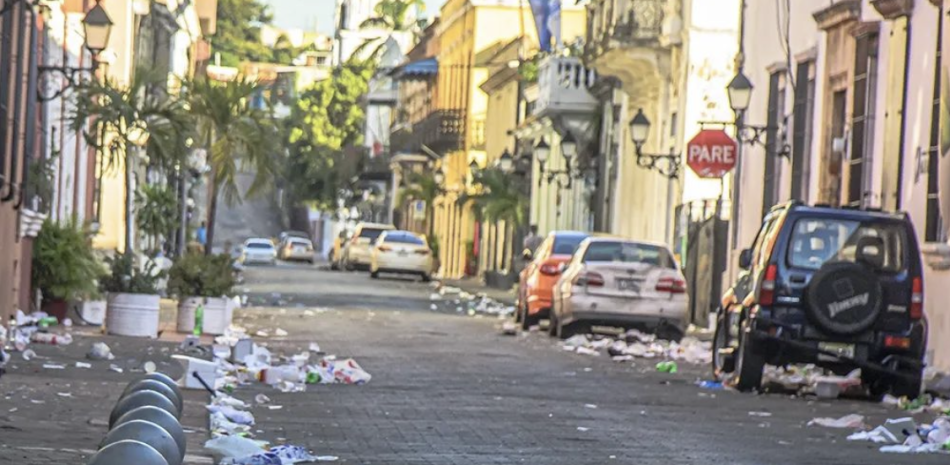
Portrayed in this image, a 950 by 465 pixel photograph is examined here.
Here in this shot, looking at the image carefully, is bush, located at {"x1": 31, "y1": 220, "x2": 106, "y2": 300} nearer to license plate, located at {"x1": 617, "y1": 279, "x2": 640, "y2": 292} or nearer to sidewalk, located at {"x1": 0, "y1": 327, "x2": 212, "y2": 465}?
sidewalk, located at {"x1": 0, "y1": 327, "x2": 212, "y2": 465}

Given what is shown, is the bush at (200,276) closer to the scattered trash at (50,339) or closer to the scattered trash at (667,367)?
the scattered trash at (50,339)

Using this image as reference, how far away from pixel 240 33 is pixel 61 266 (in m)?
93.9

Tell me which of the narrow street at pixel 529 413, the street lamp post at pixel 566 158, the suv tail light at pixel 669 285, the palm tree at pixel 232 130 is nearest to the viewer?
the narrow street at pixel 529 413

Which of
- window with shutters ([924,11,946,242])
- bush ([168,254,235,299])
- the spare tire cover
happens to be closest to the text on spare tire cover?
the spare tire cover

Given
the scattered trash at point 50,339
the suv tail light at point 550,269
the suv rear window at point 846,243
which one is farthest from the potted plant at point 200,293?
the suv rear window at point 846,243

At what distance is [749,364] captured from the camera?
18781 mm

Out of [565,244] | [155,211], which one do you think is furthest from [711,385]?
[155,211]

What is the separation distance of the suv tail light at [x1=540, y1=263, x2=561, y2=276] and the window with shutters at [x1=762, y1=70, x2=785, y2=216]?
3.36 meters

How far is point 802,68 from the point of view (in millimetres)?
30406

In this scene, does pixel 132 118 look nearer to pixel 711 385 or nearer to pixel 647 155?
pixel 711 385

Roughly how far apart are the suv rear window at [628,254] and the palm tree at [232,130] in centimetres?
765

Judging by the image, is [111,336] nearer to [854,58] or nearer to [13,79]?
[13,79]

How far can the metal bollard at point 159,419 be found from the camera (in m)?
9.35

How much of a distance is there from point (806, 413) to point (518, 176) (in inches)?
1892
